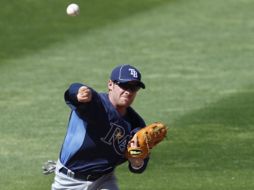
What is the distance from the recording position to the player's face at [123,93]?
25.8 feet

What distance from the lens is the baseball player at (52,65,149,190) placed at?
788 centimetres

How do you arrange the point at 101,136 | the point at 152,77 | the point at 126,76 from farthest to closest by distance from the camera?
the point at 152,77, the point at 101,136, the point at 126,76

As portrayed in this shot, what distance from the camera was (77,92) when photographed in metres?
7.57

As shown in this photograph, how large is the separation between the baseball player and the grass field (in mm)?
2692

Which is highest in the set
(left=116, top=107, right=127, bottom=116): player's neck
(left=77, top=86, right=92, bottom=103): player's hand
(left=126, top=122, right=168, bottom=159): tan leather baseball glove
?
(left=77, top=86, right=92, bottom=103): player's hand

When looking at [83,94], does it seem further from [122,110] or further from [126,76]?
[122,110]

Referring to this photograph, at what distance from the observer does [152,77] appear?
16078mm

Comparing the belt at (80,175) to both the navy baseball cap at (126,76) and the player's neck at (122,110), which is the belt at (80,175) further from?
the navy baseball cap at (126,76)

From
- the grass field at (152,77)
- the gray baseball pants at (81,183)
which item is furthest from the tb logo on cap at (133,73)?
the grass field at (152,77)

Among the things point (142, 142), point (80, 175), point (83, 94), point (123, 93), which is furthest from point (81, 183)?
point (83, 94)

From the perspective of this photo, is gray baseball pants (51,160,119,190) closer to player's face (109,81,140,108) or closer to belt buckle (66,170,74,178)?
belt buckle (66,170,74,178)

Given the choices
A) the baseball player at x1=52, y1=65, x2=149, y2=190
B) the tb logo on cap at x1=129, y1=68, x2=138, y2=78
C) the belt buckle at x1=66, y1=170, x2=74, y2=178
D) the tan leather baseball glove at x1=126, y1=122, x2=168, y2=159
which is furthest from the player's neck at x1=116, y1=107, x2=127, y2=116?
the belt buckle at x1=66, y1=170, x2=74, y2=178

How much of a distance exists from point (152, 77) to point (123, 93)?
8.19m

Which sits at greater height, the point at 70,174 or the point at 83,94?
the point at 83,94
